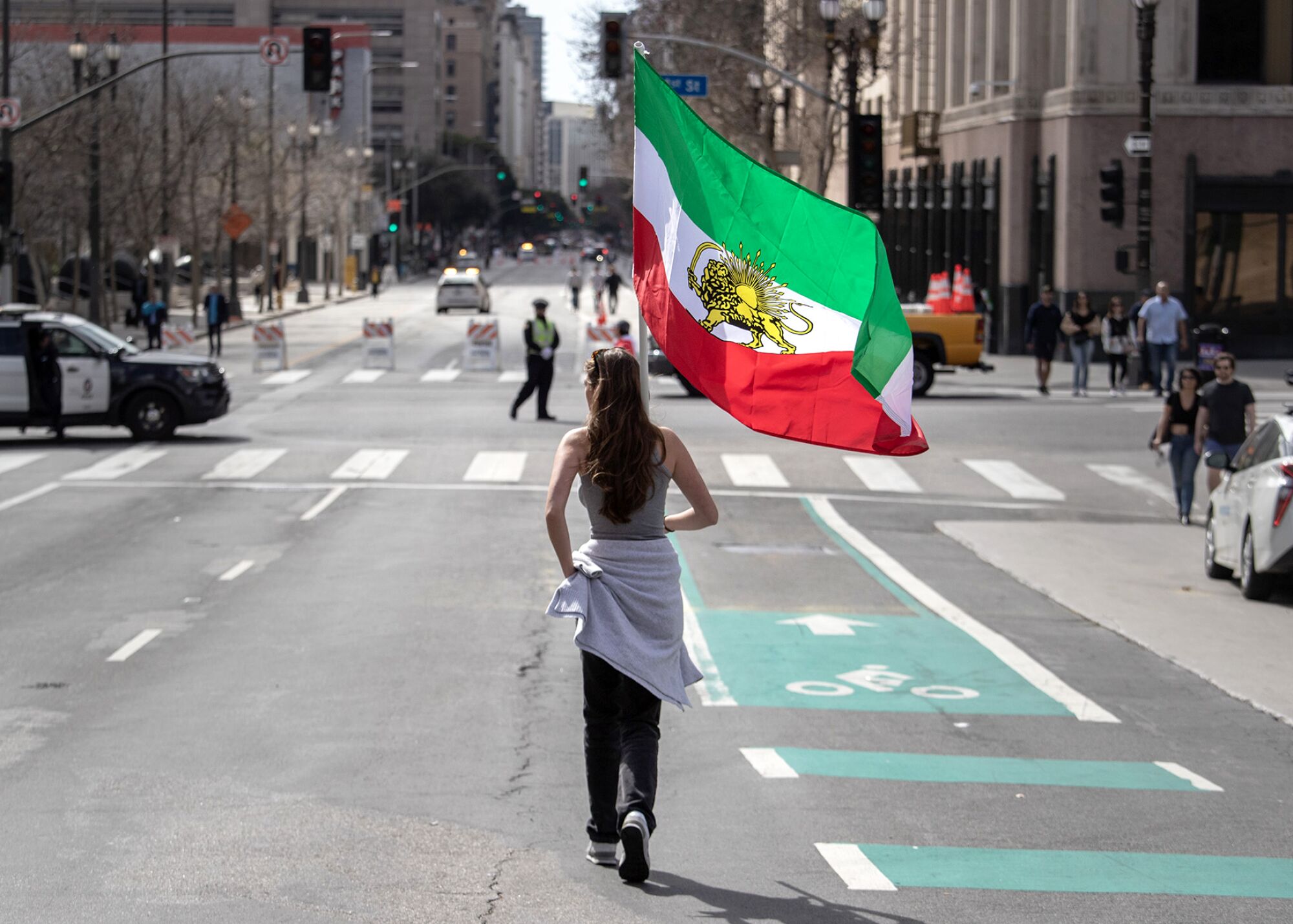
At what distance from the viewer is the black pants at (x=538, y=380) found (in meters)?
27.0

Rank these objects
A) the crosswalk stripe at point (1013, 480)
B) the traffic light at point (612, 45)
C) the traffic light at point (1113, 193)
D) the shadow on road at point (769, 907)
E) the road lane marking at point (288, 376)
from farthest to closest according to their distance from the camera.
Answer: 1. the road lane marking at point (288, 376)
2. the traffic light at point (612, 45)
3. the traffic light at point (1113, 193)
4. the crosswalk stripe at point (1013, 480)
5. the shadow on road at point (769, 907)

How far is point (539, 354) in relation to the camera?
2692 cm

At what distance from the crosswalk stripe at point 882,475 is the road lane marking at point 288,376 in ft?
50.2

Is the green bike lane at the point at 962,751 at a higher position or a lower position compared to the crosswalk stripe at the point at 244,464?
lower

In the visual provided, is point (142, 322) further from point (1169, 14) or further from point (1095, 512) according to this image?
point (1095, 512)

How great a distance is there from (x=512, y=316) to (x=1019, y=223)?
2688cm

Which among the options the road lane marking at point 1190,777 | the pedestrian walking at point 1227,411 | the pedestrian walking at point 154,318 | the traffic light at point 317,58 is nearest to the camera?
the road lane marking at point 1190,777

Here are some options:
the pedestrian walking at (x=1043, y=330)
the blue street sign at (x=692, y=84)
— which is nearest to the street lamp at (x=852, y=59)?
Result: the blue street sign at (x=692, y=84)

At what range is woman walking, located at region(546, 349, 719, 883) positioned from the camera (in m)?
6.14

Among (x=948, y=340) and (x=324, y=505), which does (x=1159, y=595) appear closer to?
(x=324, y=505)

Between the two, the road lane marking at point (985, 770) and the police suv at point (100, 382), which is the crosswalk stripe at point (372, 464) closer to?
the police suv at point (100, 382)

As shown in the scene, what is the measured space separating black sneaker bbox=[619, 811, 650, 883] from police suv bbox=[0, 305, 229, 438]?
19.6 m

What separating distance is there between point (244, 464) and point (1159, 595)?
12088 millimetres

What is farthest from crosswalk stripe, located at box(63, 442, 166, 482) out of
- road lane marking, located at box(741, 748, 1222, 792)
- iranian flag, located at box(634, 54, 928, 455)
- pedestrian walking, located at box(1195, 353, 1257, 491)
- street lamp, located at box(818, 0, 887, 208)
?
iranian flag, located at box(634, 54, 928, 455)
